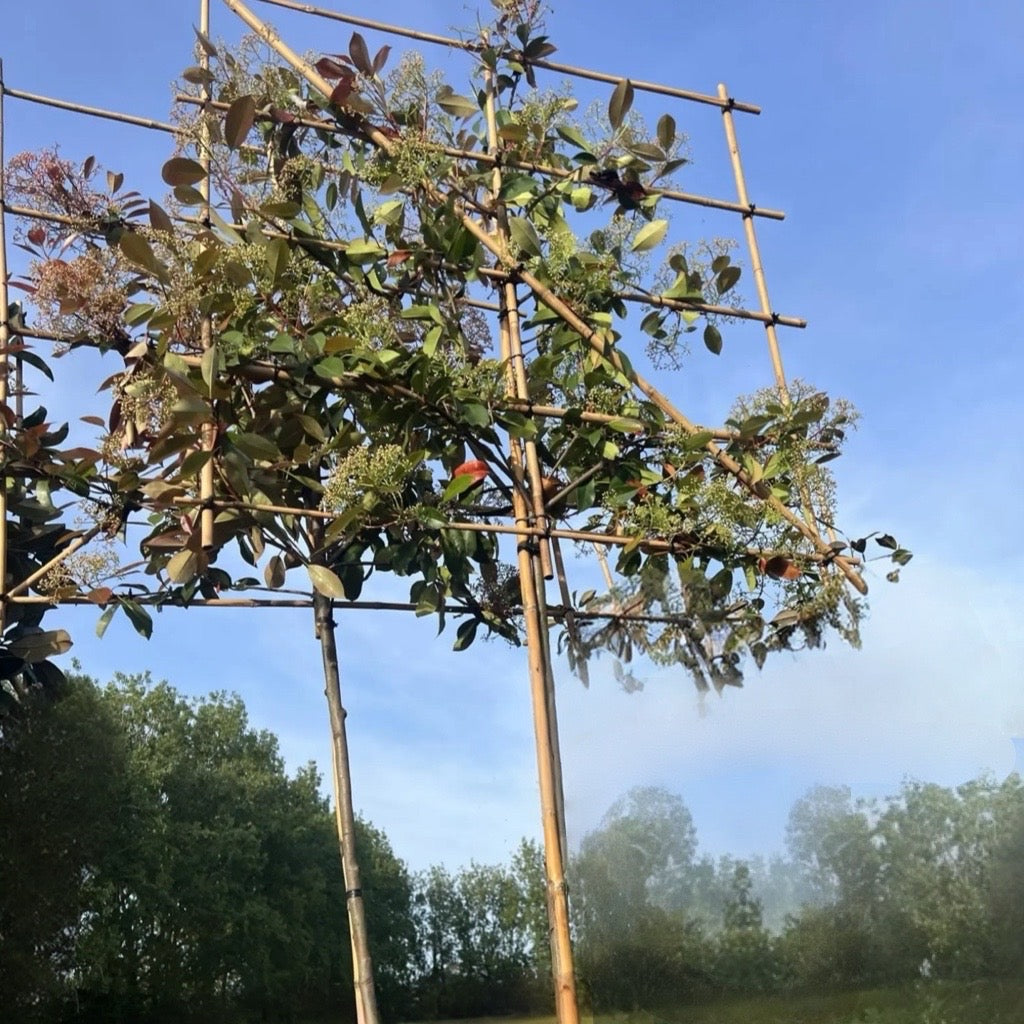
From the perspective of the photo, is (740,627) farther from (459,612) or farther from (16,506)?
(16,506)

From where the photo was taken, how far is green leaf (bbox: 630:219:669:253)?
2.24 m

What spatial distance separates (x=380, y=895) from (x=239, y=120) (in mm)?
7673

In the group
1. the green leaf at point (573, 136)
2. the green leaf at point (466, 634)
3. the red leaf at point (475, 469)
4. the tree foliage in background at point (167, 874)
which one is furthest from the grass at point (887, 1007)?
the tree foliage in background at point (167, 874)

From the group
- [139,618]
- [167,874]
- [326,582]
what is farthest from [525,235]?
[167,874]

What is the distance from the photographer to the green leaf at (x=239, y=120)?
2.06 metres

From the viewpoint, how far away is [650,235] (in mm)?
2242

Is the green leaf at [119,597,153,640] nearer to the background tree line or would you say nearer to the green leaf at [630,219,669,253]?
the background tree line

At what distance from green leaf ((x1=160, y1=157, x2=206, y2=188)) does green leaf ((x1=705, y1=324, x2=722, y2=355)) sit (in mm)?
1049

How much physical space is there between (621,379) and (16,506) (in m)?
1.30

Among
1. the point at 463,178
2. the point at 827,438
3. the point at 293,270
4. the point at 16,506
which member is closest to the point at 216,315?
the point at 293,270

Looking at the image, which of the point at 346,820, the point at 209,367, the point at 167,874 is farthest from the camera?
the point at 167,874

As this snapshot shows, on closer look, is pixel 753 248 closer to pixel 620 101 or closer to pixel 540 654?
pixel 620 101

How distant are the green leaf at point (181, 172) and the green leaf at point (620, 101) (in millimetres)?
787

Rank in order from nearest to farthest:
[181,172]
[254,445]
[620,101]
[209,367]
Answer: [209,367] < [254,445] < [181,172] < [620,101]
